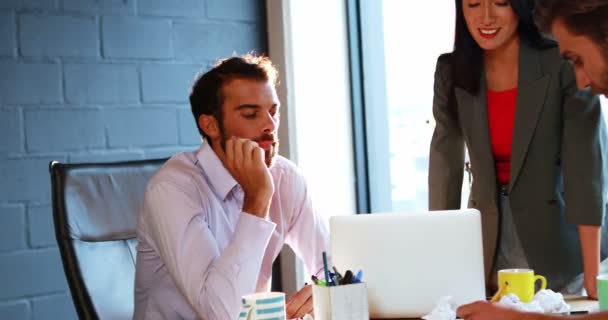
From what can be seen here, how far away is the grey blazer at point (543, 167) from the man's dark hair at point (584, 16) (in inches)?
20.5

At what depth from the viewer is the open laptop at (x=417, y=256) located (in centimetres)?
163

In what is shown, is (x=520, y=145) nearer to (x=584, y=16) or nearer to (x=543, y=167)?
(x=543, y=167)

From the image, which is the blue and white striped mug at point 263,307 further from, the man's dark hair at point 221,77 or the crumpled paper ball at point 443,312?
the man's dark hair at point 221,77

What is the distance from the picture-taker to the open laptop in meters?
1.63

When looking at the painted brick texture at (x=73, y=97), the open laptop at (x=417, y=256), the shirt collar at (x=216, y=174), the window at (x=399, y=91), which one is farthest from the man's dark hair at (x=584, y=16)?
the painted brick texture at (x=73, y=97)

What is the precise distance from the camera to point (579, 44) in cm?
152

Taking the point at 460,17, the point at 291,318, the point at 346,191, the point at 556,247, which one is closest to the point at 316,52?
the point at 346,191

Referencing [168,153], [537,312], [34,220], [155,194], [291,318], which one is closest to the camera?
[537,312]

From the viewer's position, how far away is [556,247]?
2.11m

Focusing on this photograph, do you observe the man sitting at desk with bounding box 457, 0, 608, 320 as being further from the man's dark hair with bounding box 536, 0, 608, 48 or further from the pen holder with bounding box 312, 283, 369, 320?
the pen holder with bounding box 312, 283, 369, 320

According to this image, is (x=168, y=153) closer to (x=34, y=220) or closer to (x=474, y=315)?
(x=34, y=220)

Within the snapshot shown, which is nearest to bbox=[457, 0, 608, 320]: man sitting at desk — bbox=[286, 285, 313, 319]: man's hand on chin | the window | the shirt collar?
bbox=[286, 285, 313, 319]: man's hand on chin

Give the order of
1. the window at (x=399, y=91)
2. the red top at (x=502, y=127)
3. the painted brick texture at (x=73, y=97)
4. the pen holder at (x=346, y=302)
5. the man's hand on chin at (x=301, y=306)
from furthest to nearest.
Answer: the window at (x=399, y=91) → the painted brick texture at (x=73, y=97) → the red top at (x=502, y=127) → the man's hand on chin at (x=301, y=306) → the pen holder at (x=346, y=302)

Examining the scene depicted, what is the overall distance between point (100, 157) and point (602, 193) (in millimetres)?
1552
